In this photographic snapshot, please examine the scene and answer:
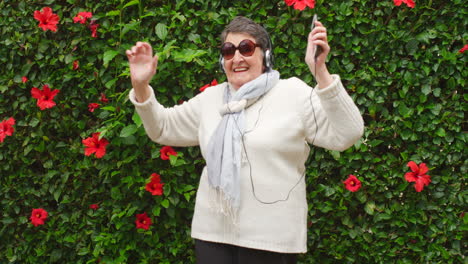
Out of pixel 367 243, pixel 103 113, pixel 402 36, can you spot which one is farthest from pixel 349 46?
pixel 103 113

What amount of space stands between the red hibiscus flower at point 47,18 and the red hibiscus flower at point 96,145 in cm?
70

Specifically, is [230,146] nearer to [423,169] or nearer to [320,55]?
[320,55]

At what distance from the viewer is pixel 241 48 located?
74.7 inches

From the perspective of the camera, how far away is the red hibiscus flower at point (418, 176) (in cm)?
243

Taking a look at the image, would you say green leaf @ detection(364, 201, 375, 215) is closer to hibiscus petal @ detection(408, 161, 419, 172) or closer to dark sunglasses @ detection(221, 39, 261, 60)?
hibiscus petal @ detection(408, 161, 419, 172)

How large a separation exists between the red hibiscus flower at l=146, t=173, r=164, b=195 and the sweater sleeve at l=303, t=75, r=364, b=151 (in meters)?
1.08

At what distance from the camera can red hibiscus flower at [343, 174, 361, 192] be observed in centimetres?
250

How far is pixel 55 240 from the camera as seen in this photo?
2.92 meters

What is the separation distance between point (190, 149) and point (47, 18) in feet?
3.90

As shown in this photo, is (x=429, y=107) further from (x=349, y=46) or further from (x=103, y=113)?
(x=103, y=113)

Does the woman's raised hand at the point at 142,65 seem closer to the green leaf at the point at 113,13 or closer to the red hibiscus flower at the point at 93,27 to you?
the green leaf at the point at 113,13

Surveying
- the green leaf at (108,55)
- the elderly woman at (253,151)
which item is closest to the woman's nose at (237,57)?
the elderly woman at (253,151)

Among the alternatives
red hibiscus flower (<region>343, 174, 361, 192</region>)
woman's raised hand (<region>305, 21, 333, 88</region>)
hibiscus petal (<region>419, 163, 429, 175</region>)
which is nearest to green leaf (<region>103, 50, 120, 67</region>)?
woman's raised hand (<region>305, 21, 333, 88</region>)

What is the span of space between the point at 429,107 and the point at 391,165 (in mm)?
389
